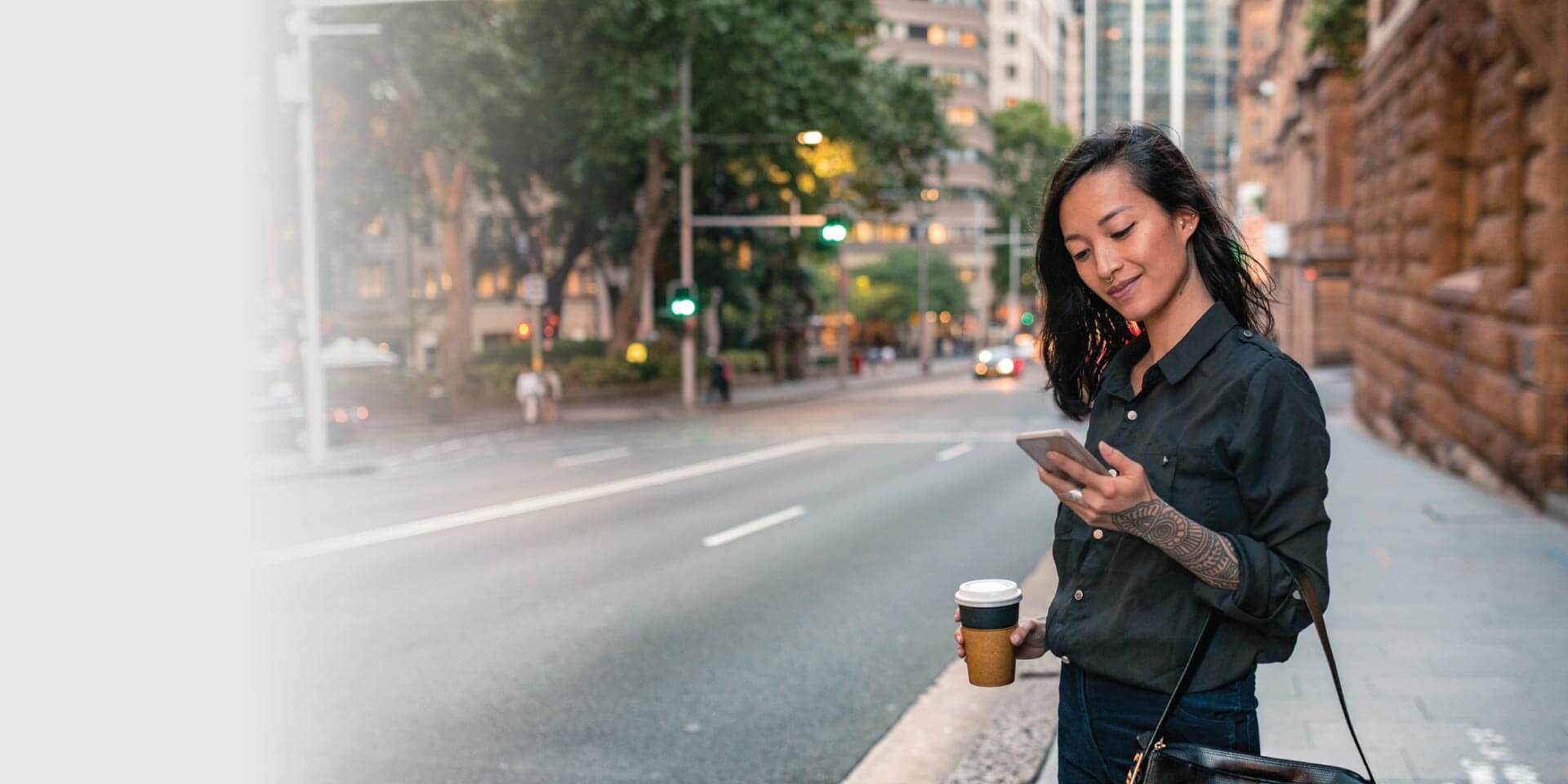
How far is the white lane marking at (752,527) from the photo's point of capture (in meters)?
12.2

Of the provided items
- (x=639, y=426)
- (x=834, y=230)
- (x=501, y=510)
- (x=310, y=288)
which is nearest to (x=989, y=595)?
(x=501, y=510)

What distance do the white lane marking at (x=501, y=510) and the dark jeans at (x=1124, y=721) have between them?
968 centimetres

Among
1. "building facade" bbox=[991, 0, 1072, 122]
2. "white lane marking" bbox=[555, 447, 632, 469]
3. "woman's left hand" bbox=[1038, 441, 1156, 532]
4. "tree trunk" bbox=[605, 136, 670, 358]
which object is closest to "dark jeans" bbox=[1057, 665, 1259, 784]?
"woman's left hand" bbox=[1038, 441, 1156, 532]

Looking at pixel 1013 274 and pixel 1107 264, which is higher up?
pixel 1013 274

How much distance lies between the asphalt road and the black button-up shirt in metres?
3.26

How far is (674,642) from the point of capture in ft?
26.3

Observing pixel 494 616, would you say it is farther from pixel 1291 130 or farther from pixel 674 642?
pixel 1291 130

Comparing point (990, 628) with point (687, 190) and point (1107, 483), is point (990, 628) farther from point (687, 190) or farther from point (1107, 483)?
point (687, 190)

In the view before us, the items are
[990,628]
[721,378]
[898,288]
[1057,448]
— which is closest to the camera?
[1057,448]

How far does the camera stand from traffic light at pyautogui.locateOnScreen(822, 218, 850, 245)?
32.9 metres

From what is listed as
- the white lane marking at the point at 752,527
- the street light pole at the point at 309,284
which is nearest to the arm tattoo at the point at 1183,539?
the white lane marking at the point at 752,527

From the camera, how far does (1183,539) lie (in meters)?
2.24

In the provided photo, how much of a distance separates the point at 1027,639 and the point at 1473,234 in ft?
49.4

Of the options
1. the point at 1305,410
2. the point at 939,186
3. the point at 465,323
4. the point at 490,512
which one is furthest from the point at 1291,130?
the point at 939,186
